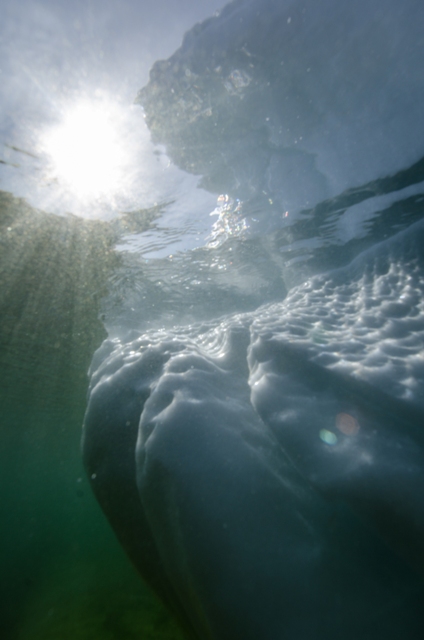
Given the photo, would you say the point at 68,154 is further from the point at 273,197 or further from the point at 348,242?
the point at 348,242

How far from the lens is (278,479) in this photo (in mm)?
2416

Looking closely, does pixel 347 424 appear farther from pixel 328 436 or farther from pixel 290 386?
pixel 290 386

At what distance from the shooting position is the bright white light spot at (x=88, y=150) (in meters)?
5.11

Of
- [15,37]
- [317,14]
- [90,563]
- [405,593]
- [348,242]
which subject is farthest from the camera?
[90,563]

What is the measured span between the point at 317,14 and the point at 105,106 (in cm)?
374

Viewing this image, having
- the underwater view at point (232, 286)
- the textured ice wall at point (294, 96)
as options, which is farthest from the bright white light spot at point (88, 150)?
the textured ice wall at point (294, 96)

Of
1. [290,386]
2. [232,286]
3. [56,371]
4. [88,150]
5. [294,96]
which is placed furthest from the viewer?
[56,371]

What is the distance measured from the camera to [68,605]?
11469mm

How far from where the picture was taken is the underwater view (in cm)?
209

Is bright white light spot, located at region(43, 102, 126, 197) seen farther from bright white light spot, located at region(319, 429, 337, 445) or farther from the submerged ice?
bright white light spot, located at region(319, 429, 337, 445)

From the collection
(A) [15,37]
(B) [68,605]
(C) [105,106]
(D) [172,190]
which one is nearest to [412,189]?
(D) [172,190]

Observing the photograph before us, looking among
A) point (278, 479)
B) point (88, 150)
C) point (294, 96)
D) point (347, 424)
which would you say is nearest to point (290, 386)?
point (347, 424)

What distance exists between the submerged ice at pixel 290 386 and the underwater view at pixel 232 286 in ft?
0.07

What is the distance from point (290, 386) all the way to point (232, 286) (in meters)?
8.00
